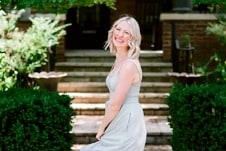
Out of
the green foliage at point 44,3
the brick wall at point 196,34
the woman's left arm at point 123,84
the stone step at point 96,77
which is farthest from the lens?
the brick wall at point 196,34

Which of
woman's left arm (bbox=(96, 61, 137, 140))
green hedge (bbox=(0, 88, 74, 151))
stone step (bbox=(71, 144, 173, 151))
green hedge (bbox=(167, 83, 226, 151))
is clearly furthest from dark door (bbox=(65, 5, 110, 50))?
woman's left arm (bbox=(96, 61, 137, 140))

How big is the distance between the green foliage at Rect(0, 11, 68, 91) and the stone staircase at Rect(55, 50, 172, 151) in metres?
0.77

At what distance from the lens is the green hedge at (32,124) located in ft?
16.3

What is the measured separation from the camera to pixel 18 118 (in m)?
4.98

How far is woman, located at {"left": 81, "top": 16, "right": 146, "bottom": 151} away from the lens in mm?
3654

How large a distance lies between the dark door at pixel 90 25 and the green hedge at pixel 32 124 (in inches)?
347

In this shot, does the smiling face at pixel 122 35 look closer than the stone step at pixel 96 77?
Yes

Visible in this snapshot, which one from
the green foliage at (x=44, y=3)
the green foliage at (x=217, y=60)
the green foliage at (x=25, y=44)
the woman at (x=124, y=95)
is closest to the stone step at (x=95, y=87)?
the green foliage at (x=25, y=44)

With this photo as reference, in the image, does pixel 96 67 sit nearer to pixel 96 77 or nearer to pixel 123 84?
pixel 96 77

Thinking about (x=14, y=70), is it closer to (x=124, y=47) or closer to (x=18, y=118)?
(x=18, y=118)

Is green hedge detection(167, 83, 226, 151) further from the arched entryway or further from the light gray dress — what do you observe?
the arched entryway

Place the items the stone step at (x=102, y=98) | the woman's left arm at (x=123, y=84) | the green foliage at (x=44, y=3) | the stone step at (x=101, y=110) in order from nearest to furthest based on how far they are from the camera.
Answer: the woman's left arm at (x=123, y=84)
the green foliage at (x=44, y=3)
the stone step at (x=101, y=110)
the stone step at (x=102, y=98)

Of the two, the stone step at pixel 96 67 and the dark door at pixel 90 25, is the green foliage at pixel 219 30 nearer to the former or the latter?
the stone step at pixel 96 67

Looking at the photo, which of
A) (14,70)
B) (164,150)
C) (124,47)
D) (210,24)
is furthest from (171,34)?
(124,47)
